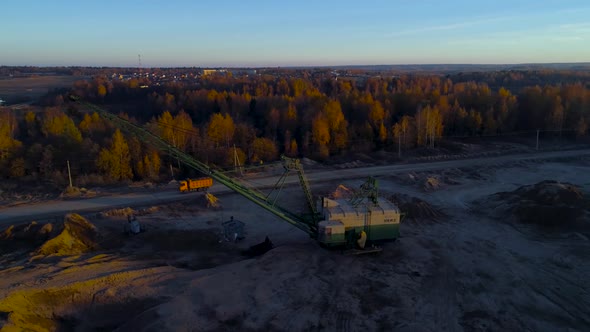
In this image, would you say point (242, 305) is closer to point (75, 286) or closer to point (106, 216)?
point (75, 286)

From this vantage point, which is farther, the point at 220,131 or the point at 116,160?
the point at 220,131

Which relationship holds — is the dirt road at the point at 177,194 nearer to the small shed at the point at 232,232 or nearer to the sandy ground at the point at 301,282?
the sandy ground at the point at 301,282

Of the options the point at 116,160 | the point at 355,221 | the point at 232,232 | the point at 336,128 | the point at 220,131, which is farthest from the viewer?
the point at 336,128

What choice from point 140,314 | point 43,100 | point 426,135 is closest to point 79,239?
point 140,314

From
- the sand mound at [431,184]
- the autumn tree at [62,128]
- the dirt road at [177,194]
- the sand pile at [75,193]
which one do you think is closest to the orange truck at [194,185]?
the dirt road at [177,194]

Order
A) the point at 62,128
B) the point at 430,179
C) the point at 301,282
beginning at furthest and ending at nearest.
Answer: the point at 62,128, the point at 430,179, the point at 301,282

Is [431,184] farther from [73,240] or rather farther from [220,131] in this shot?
[73,240]

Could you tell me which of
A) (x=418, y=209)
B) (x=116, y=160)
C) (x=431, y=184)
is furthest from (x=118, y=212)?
(x=431, y=184)
